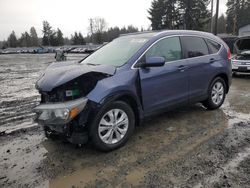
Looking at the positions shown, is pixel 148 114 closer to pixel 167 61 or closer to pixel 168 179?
pixel 167 61

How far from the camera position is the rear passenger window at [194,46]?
18.3ft

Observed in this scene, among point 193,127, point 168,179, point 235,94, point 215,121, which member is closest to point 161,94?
point 193,127

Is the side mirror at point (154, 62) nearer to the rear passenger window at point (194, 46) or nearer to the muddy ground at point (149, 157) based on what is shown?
the rear passenger window at point (194, 46)

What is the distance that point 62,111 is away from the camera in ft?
12.6

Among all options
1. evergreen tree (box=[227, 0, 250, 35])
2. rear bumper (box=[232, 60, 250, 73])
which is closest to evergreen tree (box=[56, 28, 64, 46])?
evergreen tree (box=[227, 0, 250, 35])

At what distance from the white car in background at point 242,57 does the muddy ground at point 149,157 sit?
6.02 m

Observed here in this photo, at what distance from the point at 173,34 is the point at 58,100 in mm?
2664

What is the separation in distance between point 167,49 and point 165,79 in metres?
0.62

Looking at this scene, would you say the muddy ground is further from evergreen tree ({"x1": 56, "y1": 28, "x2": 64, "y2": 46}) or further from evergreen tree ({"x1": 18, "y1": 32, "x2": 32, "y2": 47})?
evergreen tree ({"x1": 18, "y1": 32, "x2": 32, "y2": 47})

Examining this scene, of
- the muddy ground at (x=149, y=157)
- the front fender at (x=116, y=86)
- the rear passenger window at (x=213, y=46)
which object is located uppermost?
the rear passenger window at (x=213, y=46)

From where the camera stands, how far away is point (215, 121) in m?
5.66

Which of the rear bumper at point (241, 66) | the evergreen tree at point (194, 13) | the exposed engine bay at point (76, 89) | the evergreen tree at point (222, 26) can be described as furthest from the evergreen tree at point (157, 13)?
the exposed engine bay at point (76, 89)

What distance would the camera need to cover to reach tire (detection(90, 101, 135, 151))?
4.07m

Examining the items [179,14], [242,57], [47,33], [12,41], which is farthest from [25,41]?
[242,57]
